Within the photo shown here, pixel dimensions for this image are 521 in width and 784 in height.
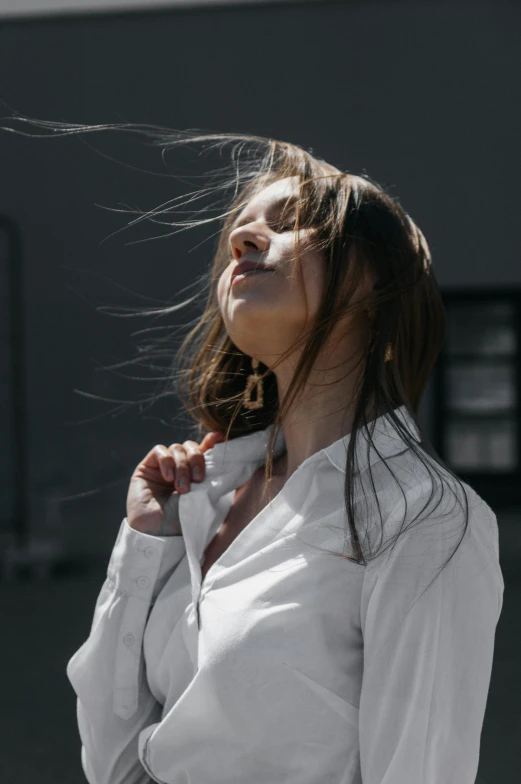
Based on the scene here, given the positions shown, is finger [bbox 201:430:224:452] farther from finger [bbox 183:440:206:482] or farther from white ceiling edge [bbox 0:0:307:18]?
white ceiling edge [bbox 0:0:307:18]

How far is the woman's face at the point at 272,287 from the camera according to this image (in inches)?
37.5

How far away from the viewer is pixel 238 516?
112 cm

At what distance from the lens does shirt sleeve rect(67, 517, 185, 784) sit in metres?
1.06

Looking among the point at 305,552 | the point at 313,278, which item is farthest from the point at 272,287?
the point at 305,552

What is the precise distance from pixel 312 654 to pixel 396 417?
9.7 inches

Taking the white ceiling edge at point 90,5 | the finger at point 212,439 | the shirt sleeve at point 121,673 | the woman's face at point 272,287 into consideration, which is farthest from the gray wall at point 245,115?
the woman's face at point 272,287

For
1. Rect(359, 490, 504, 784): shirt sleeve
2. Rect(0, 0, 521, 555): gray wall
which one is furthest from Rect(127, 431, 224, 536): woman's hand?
Rect(0, 0, 521, 555): gray wall

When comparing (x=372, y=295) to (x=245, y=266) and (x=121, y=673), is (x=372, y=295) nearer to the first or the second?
(x=245, y=266)

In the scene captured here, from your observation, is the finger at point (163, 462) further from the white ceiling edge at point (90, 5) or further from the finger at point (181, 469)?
the white ceiling edge at point (90, 5)

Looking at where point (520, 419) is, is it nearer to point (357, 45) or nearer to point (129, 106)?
point (357, 45)

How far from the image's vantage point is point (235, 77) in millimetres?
3385

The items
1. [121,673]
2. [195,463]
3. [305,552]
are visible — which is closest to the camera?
[305,552]

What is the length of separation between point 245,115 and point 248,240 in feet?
8.49

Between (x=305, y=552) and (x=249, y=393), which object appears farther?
(x=249, y=393)
